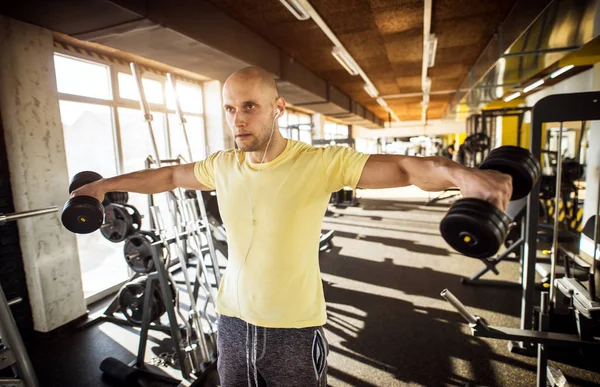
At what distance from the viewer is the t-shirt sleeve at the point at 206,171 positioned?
1.25m

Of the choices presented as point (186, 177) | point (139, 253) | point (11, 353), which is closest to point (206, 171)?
point (186, 177)

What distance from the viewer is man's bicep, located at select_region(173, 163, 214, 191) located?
129cm

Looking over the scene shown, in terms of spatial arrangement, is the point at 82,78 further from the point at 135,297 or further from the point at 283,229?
the point at 283,229

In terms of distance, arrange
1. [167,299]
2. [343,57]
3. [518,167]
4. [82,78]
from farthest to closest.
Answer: [343,57] < [82,78] < [167,299] < [518,167]

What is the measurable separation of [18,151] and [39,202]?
1.33ft

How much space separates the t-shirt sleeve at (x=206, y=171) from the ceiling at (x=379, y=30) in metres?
2.17

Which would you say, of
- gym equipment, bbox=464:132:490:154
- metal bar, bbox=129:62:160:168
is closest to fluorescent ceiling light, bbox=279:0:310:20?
metal bar, bbox=129:62:160:168

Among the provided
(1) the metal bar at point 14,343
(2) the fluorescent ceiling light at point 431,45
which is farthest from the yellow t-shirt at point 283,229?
(2) the fluorescent ceiling light at point 431,45

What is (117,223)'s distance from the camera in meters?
2.34

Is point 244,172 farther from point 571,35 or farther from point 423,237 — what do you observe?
point 423,237

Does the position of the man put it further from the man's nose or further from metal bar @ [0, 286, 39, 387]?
metal bar @ [0, 286, 39, 387]

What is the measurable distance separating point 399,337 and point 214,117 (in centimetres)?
430

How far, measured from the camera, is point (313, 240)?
1.08 m

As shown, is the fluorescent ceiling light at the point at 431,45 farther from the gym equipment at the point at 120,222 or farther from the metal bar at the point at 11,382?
the metal bar at the point at 11,382
